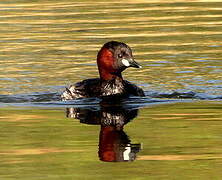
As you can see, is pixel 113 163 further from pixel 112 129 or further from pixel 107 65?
pixel 107 65

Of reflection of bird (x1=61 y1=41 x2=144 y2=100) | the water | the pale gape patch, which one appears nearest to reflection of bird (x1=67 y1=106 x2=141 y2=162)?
the water

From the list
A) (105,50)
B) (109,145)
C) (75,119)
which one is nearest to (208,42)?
(105,50)

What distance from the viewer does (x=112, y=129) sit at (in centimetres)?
1103

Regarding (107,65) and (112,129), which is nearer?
(112,129)

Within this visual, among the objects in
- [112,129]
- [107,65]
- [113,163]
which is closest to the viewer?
[113,163]

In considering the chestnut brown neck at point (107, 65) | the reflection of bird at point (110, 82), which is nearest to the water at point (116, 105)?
the reflection of bird at point (110, 82)

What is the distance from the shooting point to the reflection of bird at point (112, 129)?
9508mm

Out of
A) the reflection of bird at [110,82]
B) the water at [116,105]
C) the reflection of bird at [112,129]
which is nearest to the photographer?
the water at [116,105]

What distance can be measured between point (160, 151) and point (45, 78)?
6533 millimetres

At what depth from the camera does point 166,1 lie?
2770cm

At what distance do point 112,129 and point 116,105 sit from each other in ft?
7.00

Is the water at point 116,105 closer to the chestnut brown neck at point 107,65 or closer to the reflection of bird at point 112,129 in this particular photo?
the reflection of bird at point 112,129

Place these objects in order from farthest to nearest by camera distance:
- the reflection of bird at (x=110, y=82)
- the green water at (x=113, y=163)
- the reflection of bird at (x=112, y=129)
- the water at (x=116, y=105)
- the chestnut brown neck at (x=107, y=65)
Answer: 1. the chestnut brown neck at (x=107, y=65)
2. the reflection of bird at (x=110, y=82)
3. the reflection of bird at (x=112, y=129)
4. the water at (x=116, y=105)
5. the green water at (x=113, y=163)

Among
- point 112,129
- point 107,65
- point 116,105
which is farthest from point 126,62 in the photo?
point 112,129
